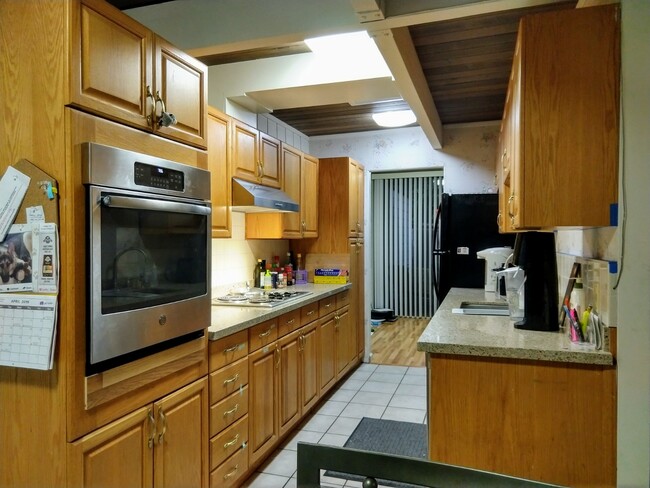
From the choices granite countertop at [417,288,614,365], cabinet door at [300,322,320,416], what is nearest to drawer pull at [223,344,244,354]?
cabinet door at [300,322,320,416]

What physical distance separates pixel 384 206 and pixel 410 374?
121 inches

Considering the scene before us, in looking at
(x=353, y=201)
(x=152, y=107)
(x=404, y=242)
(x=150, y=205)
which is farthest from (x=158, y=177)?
(x=404, y=242)

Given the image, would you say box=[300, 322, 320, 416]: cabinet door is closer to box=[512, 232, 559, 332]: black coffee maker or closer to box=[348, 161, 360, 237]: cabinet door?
box=[348, 161, 360, 237]: cabinet door

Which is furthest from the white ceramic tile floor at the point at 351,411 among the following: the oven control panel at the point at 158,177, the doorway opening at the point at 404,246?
the doorway opening at the point at 404,246

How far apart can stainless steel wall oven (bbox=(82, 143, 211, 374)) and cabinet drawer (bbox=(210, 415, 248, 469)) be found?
554 mm

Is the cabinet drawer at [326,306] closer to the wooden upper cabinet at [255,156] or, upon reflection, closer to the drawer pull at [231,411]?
the wooden upper cabinet at [255,156]

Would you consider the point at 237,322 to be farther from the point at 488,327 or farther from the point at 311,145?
the point at 311,145

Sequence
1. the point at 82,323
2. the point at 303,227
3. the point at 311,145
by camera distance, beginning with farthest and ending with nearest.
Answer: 1. the point at 311,145
2. the point at 303,227
3. the point at 82,323

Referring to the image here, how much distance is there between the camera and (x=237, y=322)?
7.30 ft

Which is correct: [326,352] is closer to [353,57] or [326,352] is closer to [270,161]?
[270,161]

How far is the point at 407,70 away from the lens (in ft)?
7.53

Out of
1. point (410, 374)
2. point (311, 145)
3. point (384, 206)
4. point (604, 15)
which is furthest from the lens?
point (384, 206)

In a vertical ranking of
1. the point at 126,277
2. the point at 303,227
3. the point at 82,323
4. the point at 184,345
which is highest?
the point at 303,227

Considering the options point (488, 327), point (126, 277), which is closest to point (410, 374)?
point (488, 327)
